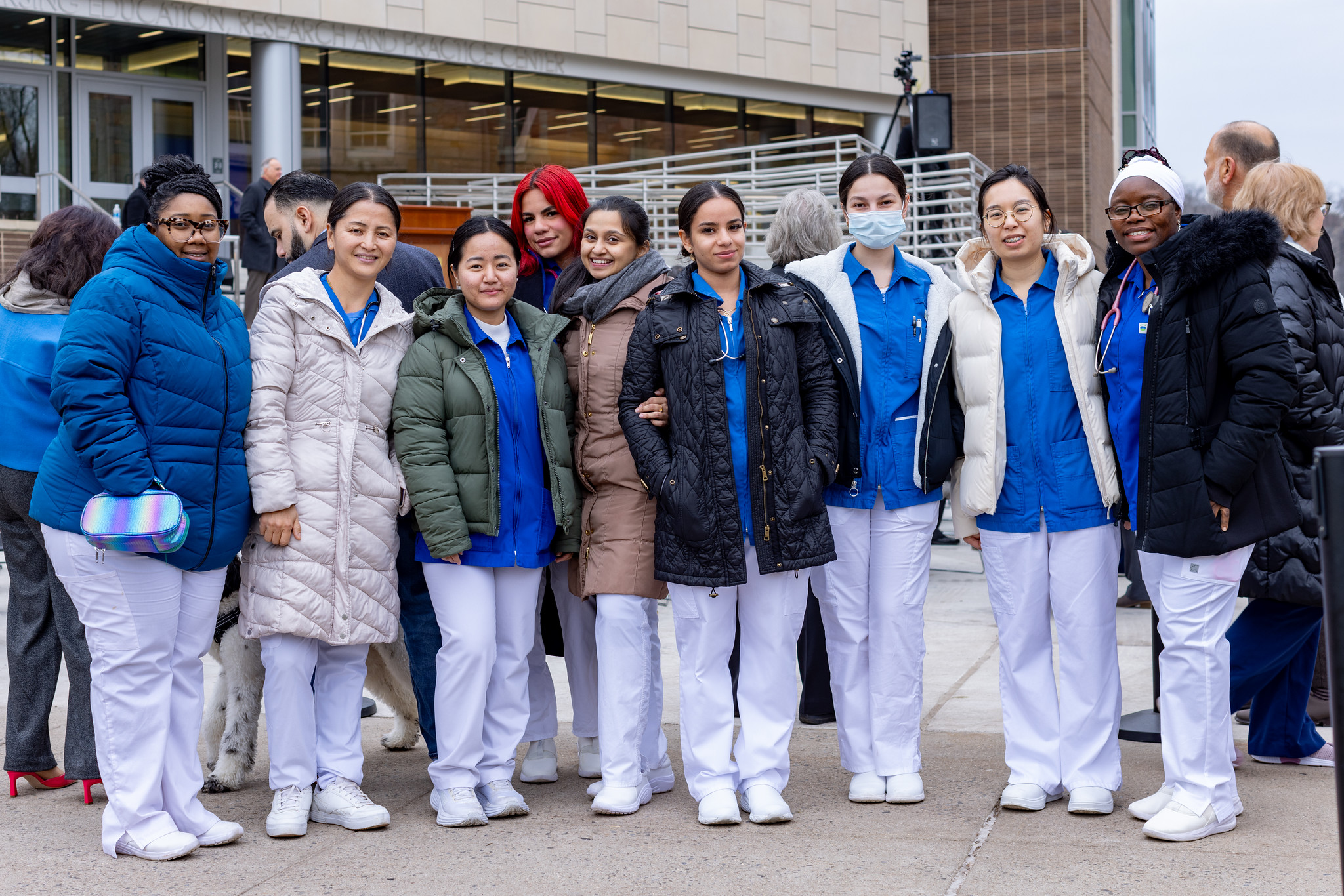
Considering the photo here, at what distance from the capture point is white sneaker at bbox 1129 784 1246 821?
424 cm

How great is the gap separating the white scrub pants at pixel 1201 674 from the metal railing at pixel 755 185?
10323 millimetres

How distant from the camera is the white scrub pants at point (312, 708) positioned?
14.2 ft

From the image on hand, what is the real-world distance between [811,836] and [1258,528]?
1648 mm

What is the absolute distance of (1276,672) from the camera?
4.77 m

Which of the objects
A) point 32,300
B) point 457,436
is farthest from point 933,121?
point 32,300

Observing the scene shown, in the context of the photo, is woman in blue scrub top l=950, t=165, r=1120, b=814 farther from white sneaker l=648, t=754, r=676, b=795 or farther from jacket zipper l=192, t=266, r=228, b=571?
jacket zipper l=192, t=266, r=228, b=571

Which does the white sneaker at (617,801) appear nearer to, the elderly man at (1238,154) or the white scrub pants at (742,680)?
the white scrub pants at (742,680)

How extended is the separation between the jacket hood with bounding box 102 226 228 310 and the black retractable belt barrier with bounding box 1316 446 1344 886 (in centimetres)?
→ 314

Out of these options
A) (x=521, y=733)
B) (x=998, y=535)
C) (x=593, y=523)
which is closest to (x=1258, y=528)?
(x=998, y=535)

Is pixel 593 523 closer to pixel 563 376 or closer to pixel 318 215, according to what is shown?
pixel 563 376

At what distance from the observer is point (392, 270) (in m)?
5.29

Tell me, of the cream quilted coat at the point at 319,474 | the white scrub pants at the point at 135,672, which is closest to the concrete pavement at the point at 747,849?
the white scrub pants at the point at 135,672

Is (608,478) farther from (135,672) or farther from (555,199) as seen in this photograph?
(135,672)

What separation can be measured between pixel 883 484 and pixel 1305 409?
1.38 m
